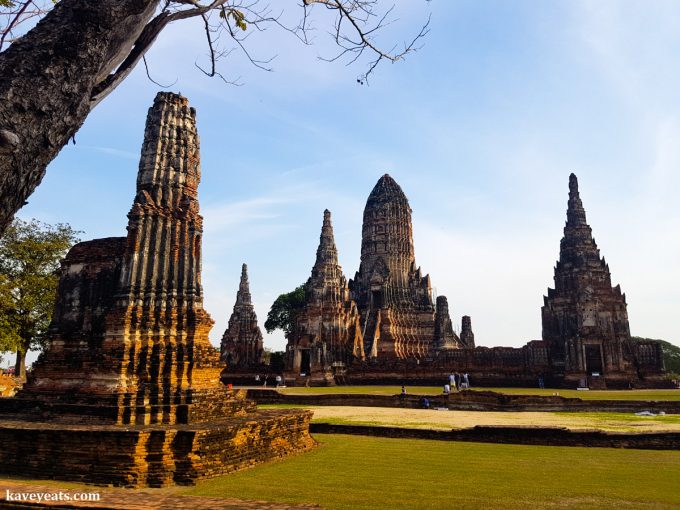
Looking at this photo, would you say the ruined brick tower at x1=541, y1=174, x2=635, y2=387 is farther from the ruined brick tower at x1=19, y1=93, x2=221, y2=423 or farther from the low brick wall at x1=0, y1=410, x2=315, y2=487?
the low brick wall at x1=0, y1=410, x2=315, y2=487

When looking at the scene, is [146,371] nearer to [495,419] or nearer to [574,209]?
[495,419]

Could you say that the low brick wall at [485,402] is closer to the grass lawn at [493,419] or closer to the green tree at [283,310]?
the grass lawn at [493,419]

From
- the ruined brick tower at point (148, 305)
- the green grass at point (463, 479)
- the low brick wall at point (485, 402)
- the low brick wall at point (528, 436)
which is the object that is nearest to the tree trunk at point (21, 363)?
the low brick wall at point (485, 402)

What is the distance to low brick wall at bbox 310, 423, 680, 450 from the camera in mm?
11039

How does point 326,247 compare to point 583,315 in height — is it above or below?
above

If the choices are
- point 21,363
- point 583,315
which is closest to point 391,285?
point 583,315

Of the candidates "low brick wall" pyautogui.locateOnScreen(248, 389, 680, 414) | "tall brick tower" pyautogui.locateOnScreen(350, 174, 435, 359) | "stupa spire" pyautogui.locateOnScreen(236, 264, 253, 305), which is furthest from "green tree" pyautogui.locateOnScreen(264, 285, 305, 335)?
"low brick wall" pyautogui.locateOnScreen(248, 389, 680, 414)

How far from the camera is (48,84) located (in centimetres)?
278

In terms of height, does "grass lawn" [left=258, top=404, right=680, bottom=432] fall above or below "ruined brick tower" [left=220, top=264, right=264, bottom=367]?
below

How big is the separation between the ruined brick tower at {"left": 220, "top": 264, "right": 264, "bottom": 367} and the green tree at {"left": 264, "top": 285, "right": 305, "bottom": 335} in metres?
17.7

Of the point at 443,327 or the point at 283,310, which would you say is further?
the point at 283,310

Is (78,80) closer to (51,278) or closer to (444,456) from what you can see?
(444,456)

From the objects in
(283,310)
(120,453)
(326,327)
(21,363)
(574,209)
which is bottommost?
(120,453)

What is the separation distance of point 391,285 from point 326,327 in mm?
11638
